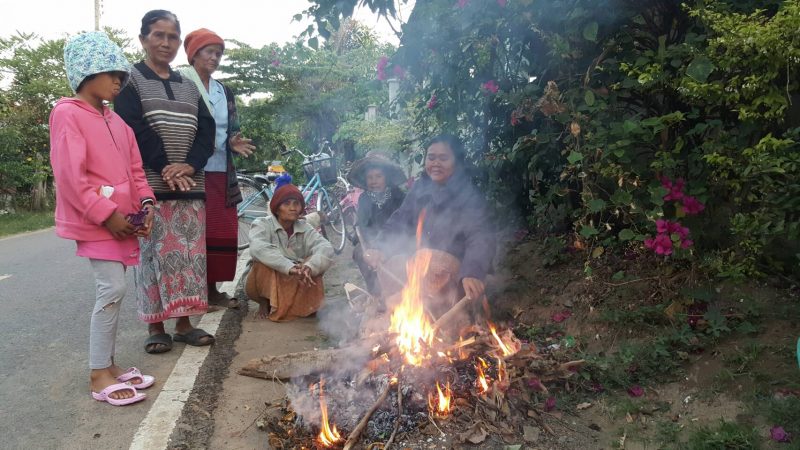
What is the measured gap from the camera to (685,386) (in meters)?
2.83

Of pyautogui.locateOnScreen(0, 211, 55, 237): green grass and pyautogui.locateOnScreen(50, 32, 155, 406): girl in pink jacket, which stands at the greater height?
pyautogui.locateOnScreen(50, 32, 155, 406): girl in pink jacket

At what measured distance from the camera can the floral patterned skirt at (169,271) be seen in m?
3.82

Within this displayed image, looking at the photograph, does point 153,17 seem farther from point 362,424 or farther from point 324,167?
point 324,167

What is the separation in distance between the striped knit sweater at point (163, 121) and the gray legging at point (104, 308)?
89 cm

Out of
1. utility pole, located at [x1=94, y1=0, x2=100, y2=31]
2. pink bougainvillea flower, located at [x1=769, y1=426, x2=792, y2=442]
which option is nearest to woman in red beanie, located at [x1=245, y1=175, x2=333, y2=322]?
pink bougainvillea flower, located at [x1=769, y1=426, x2=792, y2=442]

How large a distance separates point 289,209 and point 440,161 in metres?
1.37

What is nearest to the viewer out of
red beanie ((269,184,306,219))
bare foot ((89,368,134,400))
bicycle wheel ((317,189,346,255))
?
bare foot ((89,368,134,400))

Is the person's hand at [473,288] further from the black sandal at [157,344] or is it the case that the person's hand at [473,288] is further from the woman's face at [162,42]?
the woman's face at [162,42]

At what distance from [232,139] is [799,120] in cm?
385

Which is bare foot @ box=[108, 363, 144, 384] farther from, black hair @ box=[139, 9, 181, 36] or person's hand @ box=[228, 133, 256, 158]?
black hair @ box=[139, 9, 181, 36]

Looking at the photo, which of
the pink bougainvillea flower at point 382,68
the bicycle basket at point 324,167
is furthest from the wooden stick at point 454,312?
the bicycle basket at point 324,167

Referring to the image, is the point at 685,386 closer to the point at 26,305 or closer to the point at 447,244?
the point at 447,244

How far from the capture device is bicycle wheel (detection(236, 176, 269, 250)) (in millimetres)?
7516

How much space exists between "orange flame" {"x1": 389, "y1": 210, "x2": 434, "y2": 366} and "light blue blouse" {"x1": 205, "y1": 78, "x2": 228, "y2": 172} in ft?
5.50
